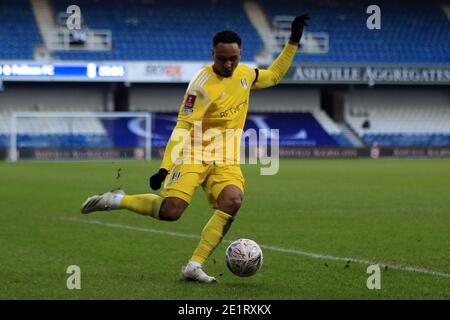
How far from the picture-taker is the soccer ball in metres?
7.84

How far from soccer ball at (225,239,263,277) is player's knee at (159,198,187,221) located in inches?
22.8

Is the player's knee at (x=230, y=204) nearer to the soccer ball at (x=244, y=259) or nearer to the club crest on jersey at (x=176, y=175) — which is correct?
the soccer ball at (x=244, y=259)

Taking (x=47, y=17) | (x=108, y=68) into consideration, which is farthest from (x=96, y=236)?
(x=47, y=17)

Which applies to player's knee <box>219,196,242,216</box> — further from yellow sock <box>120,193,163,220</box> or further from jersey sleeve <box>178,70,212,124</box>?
jersey sleeve <box>178,70,212,124</box>

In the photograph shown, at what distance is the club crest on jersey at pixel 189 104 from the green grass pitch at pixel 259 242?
3.65 feet

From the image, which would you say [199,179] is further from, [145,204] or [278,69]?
[278,69]

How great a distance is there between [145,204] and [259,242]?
137 inches

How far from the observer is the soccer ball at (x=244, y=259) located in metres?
7.84

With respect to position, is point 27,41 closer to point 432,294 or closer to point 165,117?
point 165,117

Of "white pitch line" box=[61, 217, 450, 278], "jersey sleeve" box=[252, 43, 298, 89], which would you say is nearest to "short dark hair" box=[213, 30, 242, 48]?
"jersey sleeve" box=[252, 43, 298, 89]

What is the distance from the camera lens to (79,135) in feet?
143
